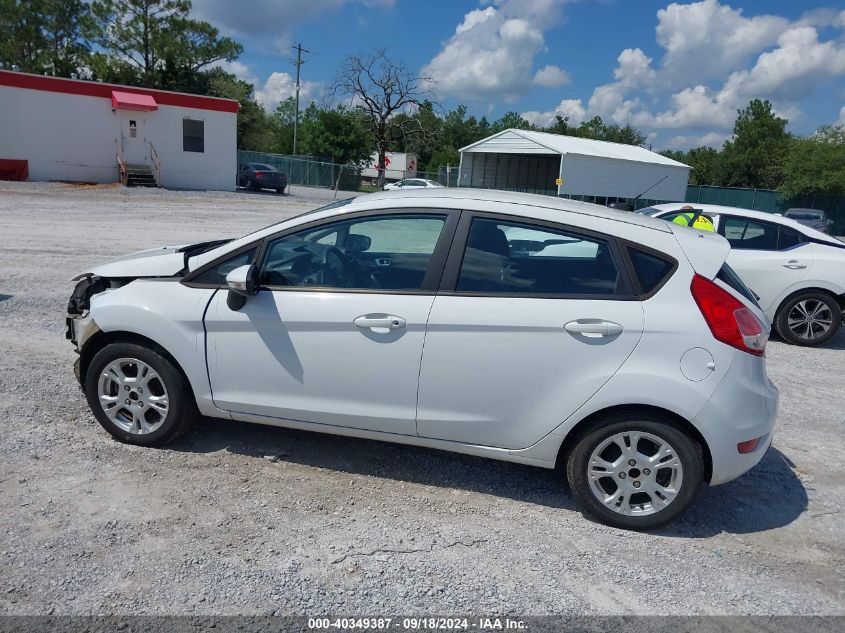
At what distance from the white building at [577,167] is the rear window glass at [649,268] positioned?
28905mm

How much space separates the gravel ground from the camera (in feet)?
9.80

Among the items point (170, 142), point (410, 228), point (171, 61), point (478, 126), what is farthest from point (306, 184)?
point (478, 126)

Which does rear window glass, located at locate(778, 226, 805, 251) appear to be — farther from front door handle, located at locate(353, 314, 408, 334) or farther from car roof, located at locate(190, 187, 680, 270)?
front door handle, located at locate(353, 314, 408, 334)

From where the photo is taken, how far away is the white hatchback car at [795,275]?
779 cm

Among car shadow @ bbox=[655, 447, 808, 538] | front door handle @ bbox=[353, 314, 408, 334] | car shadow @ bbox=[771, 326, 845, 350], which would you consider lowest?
car shadow @ bbox=[655, 447, 808, 538]

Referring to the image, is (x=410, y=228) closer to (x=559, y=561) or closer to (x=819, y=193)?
(x=559, y=561)

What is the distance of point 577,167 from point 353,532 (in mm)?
33485

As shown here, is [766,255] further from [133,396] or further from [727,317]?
[133,396]

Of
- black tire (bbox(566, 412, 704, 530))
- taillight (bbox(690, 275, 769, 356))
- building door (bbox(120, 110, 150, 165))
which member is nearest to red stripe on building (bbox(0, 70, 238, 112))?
building door (bbox(120, 110, 150, 165))

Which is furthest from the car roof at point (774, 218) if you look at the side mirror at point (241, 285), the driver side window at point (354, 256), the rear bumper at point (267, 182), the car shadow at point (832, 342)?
the rear bumper at point (267, 182)

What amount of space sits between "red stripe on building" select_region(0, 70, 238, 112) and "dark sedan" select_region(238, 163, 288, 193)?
11.7ft

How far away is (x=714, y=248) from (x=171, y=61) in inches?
2131

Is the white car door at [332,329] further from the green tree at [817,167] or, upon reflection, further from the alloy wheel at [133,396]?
the green tree at [817,167]

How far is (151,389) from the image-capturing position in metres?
4.17
